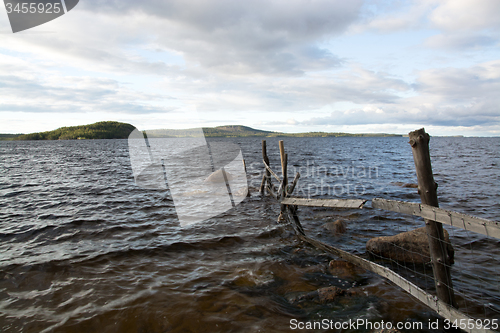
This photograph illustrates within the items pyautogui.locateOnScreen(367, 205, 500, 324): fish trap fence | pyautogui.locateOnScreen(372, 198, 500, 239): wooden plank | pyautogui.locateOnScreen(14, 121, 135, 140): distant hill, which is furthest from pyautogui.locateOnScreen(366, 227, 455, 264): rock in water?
pyautogui.locateOnScreen(14, 121, 135, 140): distant hill

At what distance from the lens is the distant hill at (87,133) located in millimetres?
159475

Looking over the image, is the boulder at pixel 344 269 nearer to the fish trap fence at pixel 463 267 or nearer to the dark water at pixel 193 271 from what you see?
the dark water at pixel 193 271

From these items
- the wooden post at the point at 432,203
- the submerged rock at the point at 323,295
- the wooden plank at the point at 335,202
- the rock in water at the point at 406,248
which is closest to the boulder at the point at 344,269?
the submerged rock at the point at 323,295

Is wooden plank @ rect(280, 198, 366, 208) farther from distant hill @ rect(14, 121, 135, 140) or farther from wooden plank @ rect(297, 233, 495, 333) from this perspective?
distant hill @ rect(14, 121, 135, 140)

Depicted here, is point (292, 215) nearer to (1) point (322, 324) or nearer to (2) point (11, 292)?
(1) point (322, 324)

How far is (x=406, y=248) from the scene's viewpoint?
750cm

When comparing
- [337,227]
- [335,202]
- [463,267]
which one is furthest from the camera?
[337,227]

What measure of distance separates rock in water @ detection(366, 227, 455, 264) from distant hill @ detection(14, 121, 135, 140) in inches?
6241

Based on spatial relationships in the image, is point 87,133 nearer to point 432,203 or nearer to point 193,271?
point 193,271

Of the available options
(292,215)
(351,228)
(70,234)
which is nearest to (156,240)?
(70,234)

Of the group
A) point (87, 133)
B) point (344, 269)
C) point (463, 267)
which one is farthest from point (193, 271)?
point (87, 133)

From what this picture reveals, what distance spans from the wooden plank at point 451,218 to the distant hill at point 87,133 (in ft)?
525

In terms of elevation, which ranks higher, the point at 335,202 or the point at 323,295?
the point at 335,202

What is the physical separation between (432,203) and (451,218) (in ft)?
1.80
